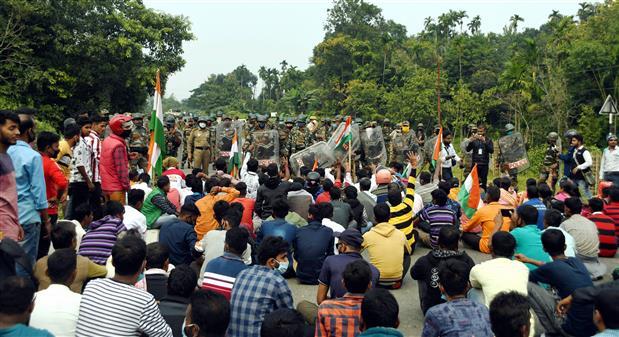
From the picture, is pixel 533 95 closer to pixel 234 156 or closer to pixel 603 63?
pixel 603 63

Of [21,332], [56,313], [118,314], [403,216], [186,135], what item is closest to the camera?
[21,332]

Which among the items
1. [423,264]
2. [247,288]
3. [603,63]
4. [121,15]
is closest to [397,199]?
[423,264]

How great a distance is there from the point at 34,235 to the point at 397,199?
4429mm

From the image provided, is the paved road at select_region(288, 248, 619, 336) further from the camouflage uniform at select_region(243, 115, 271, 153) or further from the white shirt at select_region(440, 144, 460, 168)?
the camouflage uniform at select_region(243, 115, 271, 153)

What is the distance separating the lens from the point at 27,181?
5.77 metres

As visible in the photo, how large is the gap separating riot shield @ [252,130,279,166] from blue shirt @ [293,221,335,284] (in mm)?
7068

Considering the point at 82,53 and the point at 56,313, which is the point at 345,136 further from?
the point at 82,53

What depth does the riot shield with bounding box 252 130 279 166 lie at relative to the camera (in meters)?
14.7

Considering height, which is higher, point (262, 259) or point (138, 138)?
point (138, 138)

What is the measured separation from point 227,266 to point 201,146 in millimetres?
11691

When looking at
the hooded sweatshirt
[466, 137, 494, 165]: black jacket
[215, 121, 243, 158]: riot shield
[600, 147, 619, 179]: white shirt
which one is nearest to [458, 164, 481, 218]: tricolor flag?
the hooded sweatshirt

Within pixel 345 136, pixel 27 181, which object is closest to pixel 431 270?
pixel 27 181

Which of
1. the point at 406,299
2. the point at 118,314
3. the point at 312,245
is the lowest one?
the point at 406,299

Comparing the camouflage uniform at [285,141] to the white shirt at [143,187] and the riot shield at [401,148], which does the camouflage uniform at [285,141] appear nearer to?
the riot shield at [401,148]
